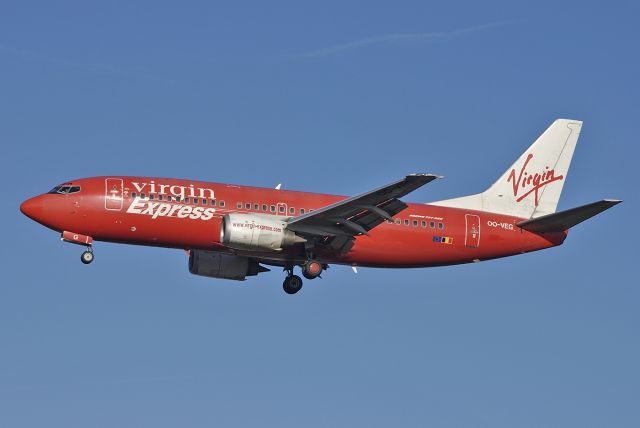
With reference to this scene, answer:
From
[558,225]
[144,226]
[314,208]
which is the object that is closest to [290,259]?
[314,208]

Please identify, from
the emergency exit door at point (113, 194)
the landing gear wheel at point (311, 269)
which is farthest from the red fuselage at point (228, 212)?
the landing gear wheel at point (311, 269)

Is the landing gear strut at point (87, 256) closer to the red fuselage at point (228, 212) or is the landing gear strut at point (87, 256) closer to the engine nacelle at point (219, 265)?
the red fuselage at point (228, 212)

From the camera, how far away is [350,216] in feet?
176

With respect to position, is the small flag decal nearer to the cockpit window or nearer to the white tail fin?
the white tail fin

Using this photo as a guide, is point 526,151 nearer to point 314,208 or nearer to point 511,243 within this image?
point 511,243

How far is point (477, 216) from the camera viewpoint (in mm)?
58000

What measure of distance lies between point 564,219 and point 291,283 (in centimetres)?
1293

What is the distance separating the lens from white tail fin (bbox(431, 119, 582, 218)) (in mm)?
59562

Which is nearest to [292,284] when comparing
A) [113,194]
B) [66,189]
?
[113,194]

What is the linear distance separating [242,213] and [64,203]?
764 centimetres

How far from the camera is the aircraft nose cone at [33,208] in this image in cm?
5297

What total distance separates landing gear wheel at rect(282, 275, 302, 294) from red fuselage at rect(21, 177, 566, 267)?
110 centimetres

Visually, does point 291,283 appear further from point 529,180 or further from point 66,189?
point 529,180

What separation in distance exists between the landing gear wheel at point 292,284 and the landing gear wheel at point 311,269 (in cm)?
253
